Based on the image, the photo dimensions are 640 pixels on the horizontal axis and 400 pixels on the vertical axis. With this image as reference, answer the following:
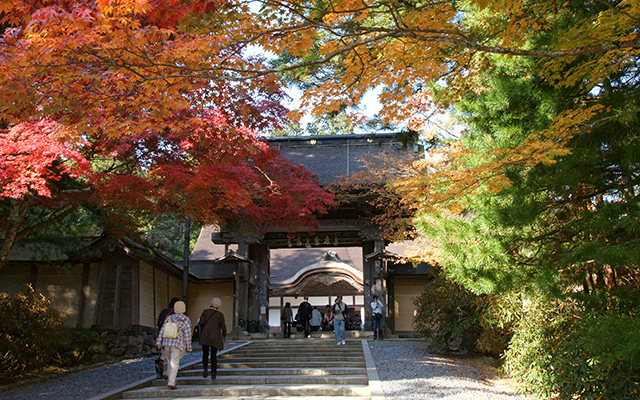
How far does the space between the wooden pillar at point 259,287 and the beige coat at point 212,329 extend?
28.2 ft

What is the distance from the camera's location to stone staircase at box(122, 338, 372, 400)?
6855 mm

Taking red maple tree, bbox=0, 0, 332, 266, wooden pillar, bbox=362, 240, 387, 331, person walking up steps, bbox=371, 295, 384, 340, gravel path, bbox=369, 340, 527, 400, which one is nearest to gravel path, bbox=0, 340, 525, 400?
gravel path, bbox=369, 340, 527, 400

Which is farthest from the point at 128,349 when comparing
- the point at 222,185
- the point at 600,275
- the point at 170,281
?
the point at 600,275

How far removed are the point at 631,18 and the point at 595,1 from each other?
1825mm

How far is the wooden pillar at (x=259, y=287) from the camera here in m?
16.2

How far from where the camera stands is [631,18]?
4012 millimetres

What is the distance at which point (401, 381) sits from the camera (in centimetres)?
709

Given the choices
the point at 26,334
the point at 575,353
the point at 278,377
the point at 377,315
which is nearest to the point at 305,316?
the point at 377,315

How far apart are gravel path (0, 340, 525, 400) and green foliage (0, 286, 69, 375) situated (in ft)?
1.88

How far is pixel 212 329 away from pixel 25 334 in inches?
142

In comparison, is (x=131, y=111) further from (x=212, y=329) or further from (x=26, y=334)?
(x=26, y=334)

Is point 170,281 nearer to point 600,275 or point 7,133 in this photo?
point 7,133

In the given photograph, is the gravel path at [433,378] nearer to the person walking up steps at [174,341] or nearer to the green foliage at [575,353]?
the green foliage at [575,353]

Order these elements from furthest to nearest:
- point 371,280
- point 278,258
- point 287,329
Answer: point 278,258 → point 287,329 → point 371,280
